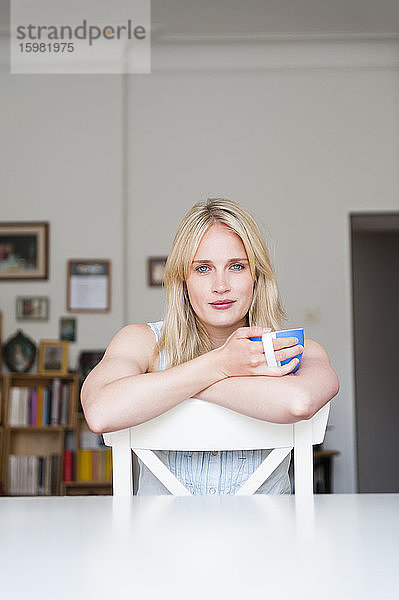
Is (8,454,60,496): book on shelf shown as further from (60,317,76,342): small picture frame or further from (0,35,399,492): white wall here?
(0,35,399,492): white wall

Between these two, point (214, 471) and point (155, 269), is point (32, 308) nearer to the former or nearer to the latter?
point (155, 269)

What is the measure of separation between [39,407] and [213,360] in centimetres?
388

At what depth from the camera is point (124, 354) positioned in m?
1.48

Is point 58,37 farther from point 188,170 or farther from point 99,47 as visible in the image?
point 188,170

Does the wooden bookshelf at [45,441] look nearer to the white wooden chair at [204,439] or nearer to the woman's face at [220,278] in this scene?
the woman's face at [220,278]

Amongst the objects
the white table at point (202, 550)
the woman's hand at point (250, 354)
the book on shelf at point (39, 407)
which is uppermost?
the woman's hand at point (250, 354)

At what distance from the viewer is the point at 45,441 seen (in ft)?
16.7

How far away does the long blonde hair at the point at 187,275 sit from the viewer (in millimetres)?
1508

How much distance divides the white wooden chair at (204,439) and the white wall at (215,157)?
406 centimetres

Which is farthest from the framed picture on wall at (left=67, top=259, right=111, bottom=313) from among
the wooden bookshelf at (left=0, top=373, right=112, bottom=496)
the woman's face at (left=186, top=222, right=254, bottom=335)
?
the woman's face at (left=186, top=222, right=254, bottom=335)

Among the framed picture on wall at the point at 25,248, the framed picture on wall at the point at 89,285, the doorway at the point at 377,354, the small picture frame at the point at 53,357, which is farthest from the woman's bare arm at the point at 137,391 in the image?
the doorway at the point at 377,354

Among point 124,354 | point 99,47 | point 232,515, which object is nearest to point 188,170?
point 99,47

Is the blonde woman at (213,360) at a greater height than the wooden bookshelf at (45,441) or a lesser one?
greater

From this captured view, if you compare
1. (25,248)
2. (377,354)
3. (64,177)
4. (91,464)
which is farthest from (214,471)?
(377,354)
